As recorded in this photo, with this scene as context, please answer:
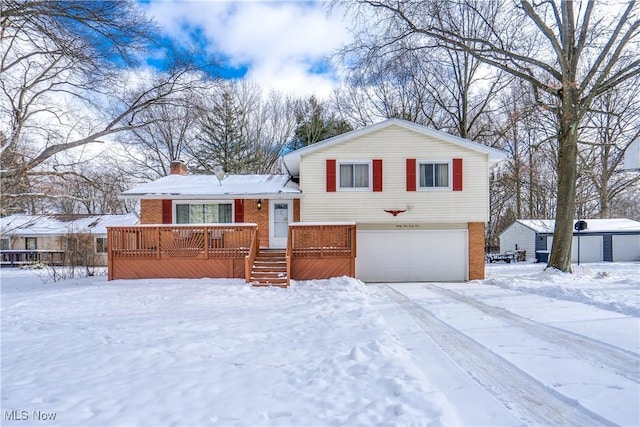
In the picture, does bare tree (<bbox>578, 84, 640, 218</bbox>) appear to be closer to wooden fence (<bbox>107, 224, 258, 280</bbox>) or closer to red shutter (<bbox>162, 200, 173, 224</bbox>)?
wooden fence (<bbox>107, 224, 258, 280</bbox>)

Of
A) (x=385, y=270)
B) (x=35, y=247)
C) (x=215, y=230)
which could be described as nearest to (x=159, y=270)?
(x=215, y=230)

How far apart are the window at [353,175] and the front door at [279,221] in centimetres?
229

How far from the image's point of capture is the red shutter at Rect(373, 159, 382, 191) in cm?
1337

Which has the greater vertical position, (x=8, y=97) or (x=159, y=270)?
(x=8, y=97)

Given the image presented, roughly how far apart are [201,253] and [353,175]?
20.1 feet

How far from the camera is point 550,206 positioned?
3209 centimetres

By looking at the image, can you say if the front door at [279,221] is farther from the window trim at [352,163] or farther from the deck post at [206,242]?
the deck post at [206,242]

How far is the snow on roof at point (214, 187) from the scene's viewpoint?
1313cm

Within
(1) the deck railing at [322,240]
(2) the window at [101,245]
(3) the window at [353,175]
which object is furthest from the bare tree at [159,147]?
(1) the deck railing at [322,240]

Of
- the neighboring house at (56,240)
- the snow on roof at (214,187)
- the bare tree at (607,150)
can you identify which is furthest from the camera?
the neighboring house at (56,240)

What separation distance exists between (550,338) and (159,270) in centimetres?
1021

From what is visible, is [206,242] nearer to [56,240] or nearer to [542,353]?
[542,353]

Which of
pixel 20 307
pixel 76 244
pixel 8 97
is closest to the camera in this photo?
pixel 20 307

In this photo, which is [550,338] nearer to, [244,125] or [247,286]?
[247,286]
